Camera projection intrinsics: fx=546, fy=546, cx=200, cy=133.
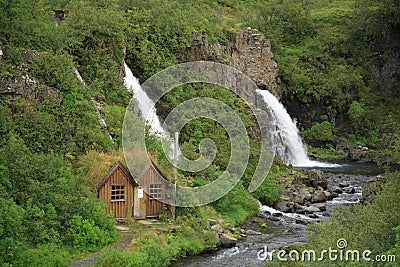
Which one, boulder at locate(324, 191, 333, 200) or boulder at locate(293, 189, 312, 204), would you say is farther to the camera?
boulder at locate(324, 191, 333, 200)

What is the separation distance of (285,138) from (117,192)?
2365 cm

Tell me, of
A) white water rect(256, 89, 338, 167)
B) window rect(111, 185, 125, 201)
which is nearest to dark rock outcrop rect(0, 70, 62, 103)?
window rect(111, 185, 125, 201)

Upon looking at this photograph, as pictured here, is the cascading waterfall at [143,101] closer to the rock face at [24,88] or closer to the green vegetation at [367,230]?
the rock face at [24,88]

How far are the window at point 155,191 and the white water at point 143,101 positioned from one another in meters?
7.15

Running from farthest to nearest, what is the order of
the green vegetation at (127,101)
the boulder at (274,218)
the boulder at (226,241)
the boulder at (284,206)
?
the boulder at (284,206) → the boulder at (274,218) → the boulder at (226,241) → the green vegetation at (127,101)

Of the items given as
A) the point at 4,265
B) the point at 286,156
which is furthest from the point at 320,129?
the point at 4,265

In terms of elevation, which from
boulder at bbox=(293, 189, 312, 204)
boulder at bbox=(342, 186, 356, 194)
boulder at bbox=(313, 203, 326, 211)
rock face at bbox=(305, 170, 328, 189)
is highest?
rock face at bbox=(305, 170, 328, 189)

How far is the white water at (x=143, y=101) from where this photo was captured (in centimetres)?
2936

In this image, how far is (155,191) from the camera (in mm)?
21266

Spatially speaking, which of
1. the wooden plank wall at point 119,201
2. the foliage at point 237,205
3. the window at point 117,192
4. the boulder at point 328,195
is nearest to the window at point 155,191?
the wooden plank wall at point 119,201

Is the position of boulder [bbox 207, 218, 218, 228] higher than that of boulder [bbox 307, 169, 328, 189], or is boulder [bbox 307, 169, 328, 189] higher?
boulder [bbox 307, 169, 328, 189]

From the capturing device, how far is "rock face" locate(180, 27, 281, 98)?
143 feet

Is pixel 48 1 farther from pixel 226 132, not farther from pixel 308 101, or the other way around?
pixel 308 101

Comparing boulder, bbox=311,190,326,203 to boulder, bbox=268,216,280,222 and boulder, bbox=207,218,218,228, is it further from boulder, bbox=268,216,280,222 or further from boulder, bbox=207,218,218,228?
boulder, bbox=207,218,218,228
